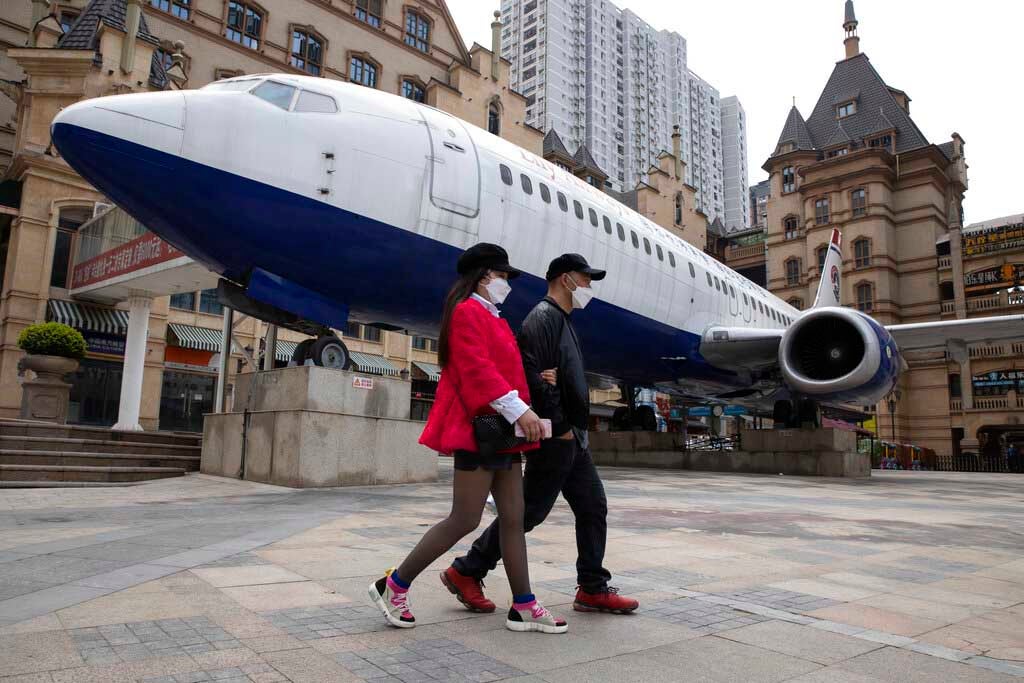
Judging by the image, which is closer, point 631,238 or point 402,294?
point 402,294

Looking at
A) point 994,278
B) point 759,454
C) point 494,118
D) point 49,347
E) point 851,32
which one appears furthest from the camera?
point 851,32

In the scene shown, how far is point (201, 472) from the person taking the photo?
11.7 m

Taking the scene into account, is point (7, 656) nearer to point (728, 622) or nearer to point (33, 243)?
point (728, 622)

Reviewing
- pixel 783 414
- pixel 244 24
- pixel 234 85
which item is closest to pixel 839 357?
pixel 783 414

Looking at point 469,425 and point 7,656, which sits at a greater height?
point 469,425

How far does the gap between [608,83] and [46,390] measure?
373ft

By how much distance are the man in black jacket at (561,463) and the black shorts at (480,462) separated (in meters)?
0.32

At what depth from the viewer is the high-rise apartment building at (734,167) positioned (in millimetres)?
140500

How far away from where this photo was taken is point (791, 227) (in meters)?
50.7

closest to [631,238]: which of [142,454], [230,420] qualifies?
[230,420]

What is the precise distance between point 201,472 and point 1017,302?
4634 centimetres

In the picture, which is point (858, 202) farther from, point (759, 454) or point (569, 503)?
point (569, 503)

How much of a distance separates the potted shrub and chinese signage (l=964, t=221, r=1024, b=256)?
4837cm

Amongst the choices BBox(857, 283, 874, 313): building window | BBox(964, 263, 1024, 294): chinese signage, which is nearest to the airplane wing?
BBox(857, 283, 874, 313): building window
